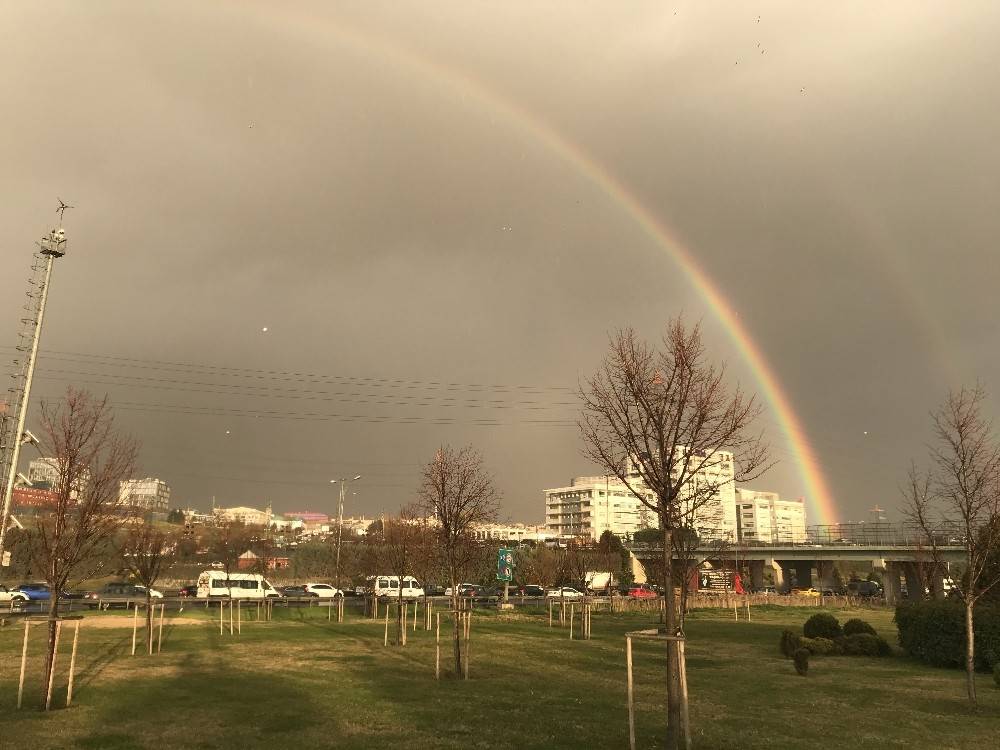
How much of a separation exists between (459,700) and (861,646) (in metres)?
19.9

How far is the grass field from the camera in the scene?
1365 cm

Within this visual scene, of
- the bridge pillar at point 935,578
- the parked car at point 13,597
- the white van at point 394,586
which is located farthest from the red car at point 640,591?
the parked car at point 13,597

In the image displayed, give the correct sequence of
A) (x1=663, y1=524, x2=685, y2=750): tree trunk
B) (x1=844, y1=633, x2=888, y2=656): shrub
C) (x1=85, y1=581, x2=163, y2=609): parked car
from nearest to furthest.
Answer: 1. (x1=663, y1=524, x2=685, y2=750): tree trunk
2. (x1=844, y1=633, x2=888, y2=656): shrub
3. (x1=85, y1=581, x2=163, y2=609): parked car

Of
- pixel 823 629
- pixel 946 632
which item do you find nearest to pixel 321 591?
pixel 823 629

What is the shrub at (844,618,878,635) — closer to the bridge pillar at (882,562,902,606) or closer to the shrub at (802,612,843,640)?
the shrub at (802,612,843,640)

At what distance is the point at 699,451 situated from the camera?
13469 mm

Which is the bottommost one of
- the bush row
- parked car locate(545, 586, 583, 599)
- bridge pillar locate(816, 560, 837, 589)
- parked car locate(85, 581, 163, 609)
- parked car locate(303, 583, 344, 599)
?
bridge pillar locate(816, 560, 837, 589)

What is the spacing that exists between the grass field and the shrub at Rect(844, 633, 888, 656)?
1093mm

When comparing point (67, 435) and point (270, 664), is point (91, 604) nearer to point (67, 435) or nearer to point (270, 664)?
point (270, 664)

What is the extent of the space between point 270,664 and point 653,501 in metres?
15.4

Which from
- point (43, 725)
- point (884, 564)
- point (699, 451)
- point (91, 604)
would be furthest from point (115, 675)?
point (884, 564)

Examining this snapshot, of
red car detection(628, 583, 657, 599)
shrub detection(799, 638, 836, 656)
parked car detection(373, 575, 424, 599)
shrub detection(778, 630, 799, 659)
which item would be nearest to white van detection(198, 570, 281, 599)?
parked car detection(373, 575, 424, 599)

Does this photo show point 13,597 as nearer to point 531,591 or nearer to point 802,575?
point 531,591

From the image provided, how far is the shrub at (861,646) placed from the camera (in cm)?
2880
